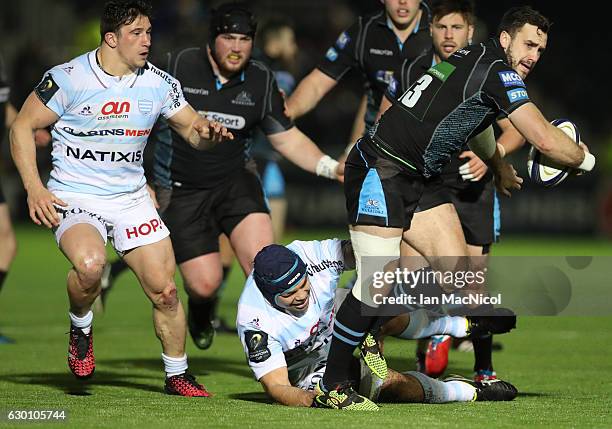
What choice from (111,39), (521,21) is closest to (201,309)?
(111,39)

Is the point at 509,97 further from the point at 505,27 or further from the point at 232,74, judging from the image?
the point at 232,74

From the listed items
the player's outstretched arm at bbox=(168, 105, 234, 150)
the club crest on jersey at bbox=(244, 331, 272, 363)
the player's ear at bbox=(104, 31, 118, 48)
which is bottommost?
the club crest on jersey at bbox=(244, 331, 272, 363)

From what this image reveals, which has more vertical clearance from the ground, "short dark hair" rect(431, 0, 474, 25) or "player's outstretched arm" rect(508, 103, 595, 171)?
"short dark hair" rect(431, 0, 474, 25)

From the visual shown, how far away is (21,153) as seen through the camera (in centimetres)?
688

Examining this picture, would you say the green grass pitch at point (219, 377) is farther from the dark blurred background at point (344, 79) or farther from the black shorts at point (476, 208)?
the dark blurred background at point (344, 79)

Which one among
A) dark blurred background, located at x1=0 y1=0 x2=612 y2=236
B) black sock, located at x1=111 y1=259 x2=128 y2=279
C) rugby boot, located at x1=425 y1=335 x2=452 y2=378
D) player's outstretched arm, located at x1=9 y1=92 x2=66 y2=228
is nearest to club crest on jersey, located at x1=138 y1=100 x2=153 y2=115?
player's outstretched arm, located at x1=9 y1=92 x2=66 y2=228

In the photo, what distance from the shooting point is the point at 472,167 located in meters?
7.65

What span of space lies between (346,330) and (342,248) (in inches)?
29.3

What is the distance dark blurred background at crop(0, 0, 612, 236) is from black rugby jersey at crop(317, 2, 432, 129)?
20.2 feet

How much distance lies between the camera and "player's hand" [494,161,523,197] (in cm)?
753

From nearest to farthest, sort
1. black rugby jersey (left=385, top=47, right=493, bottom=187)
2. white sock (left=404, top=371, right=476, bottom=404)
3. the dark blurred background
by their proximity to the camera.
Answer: white sock (left=404, top=371, right=476, bottom=404), black rugby jersey (left=385, top=47, right=493, bottom=187), the dark blurred background

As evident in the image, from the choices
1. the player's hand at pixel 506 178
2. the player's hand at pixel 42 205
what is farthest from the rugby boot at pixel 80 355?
the player's hand at pixel 506 178

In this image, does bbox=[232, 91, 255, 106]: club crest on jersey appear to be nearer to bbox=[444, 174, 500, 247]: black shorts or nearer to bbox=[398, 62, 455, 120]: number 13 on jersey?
bbox=[444, 174, 500, 247]: black shorts

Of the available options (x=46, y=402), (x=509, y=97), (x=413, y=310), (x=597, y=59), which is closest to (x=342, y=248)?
(x=413, y=310)
